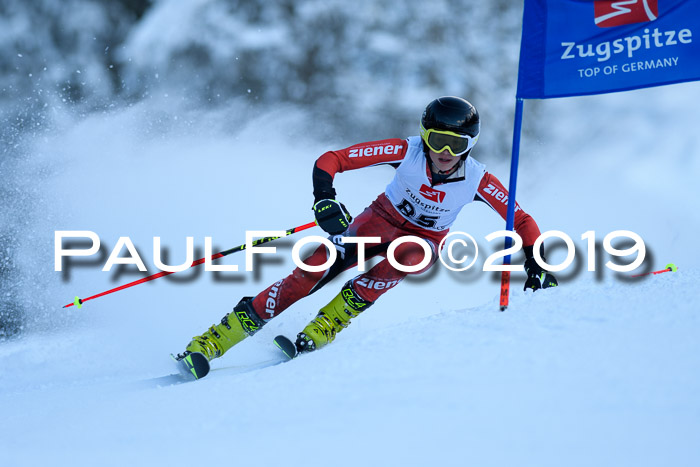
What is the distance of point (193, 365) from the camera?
3352 mm

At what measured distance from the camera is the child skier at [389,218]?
3360mm

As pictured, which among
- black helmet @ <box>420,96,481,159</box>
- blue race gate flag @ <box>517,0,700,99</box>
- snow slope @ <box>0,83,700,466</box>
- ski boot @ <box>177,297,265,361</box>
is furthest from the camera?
ski boot @ <box>177,297,265,361</box>

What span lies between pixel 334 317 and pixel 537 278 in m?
1.19

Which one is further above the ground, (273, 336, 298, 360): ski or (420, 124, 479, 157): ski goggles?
(420, 124, 479, 157): ski goggles

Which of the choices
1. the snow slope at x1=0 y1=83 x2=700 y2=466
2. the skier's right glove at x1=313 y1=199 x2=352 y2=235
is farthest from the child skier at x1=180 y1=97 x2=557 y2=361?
the snow slope at x1=0 y1=83 x2=700 y2=466

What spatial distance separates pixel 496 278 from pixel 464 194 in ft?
12.4

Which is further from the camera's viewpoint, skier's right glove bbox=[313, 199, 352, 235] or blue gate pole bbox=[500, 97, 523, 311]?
skier's right glove bbox=[313, 199, 352, 235]

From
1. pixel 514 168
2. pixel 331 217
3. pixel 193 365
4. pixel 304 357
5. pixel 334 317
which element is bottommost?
pixel 193 365

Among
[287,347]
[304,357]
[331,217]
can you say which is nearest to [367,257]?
[331,217]

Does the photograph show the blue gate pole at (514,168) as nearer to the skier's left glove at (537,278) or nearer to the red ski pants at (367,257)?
the skier's left glove at (537,278)

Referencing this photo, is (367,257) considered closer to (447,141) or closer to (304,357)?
(447,141)

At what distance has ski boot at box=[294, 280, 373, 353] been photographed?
3.63 m

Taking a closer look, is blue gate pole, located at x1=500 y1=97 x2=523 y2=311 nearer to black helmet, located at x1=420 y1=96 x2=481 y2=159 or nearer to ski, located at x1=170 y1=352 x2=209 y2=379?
black helmet, located at x1=420 y1=96 x2=481 y2=159

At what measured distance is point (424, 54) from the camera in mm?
12453
